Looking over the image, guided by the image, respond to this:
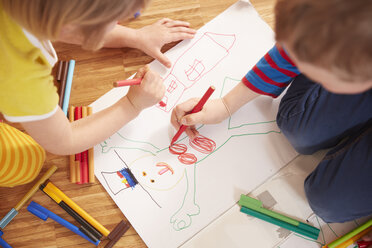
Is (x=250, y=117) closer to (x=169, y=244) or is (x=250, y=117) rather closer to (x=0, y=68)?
(x=169, y=244)

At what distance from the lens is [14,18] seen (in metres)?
0.35

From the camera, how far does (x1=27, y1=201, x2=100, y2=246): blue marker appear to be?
1.90ft

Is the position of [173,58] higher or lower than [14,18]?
lower

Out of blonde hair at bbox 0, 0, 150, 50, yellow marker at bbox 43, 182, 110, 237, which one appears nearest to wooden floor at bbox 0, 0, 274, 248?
yellow marker at bbox 43, 182, 110, 237

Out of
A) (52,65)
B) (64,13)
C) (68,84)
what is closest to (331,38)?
(64,13)

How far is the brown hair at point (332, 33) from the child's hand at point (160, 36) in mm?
298

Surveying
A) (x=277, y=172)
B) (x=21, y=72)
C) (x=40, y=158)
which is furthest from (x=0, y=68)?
(x=277, y=172)

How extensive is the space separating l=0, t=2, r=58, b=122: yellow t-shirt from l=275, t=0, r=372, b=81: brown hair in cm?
29

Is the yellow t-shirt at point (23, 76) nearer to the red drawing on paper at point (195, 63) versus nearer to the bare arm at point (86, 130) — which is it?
the bare arm at point (86, 130)

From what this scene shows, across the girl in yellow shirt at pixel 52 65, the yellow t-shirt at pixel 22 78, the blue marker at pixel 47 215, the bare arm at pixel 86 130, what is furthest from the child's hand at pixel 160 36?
the blue marker at pixel 47 215

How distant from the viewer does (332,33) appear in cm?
32

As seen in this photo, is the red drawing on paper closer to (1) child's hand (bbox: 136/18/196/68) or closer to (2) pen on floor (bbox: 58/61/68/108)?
(1) child's hand (bbox: 136/18/196/68)

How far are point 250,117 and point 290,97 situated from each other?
0.08 m

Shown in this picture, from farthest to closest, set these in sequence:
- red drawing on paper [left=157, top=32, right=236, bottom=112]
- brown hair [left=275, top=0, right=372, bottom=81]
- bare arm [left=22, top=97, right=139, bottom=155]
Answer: red drawing on paper [left=157, top=32, right=236, bottom=112], bare arm [left=22, top=97, right=139, bottom=155], brown hair [left=275, top=0, right=372, bottom=81]
